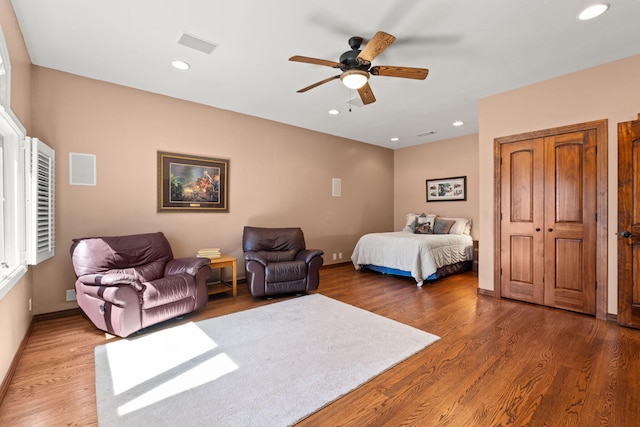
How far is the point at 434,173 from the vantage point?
6.80m

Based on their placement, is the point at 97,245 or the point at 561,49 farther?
the point at 97,245

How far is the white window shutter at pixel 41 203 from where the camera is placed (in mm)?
2523

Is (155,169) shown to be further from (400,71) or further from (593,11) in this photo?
(593,11)

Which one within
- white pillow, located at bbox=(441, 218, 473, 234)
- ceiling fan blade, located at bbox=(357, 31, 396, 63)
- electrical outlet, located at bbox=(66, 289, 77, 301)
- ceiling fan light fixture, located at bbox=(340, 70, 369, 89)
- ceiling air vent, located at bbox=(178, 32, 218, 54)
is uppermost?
ceiling air vent, located at bbox=(178, 32, 218, 54)

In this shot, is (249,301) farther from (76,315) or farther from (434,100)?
(434,100)

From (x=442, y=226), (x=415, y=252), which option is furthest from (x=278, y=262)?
(x=442, y=226)

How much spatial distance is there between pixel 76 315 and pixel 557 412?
15.0 ft

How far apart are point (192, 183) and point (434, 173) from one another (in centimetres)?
521

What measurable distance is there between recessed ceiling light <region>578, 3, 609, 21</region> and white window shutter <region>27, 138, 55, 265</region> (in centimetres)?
470

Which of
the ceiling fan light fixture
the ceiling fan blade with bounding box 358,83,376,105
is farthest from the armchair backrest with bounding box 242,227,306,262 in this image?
the ceiling fan light fixture

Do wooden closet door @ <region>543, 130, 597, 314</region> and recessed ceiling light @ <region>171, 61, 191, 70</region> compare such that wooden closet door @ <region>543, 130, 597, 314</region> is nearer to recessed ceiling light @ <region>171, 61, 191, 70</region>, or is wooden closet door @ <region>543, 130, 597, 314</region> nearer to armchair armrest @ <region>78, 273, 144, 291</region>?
recessed ceiling light @ <region>171, 61, 191, 70</region>

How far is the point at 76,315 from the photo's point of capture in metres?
3.39

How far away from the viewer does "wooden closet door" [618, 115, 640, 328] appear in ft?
9.56

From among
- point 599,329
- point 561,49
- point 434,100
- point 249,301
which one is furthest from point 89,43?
point 599,329
